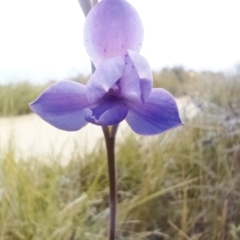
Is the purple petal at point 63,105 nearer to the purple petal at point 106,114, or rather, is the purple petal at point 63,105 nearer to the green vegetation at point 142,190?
the purple petal at point 106,114

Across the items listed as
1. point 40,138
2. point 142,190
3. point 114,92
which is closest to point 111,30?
point 114,92

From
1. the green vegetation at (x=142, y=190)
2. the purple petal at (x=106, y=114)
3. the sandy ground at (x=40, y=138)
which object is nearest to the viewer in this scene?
the purple petal at (x=106, y=114)

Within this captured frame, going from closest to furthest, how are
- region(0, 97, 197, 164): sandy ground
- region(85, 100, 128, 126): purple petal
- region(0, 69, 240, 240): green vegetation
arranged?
region(85, 100, 128, 126): purple petal < region(0, 69, 240, 240): green vegetation < region(0, 97, 197, 164): sandy ground

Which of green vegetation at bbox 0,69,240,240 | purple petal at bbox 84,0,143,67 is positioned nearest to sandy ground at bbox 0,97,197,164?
green vegetation at bbox 0,69,240,240

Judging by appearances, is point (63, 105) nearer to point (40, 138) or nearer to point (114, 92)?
point (114, 92)

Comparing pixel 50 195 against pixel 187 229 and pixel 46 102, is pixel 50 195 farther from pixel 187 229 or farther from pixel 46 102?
pixel 46 102

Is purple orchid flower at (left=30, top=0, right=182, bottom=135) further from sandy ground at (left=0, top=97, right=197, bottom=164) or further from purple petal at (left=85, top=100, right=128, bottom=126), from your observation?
sandy ground at (left=0, top=97, right=197, bottom=164)

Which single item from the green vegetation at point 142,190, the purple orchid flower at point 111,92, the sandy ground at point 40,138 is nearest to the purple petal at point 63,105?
the purple orchid flower at point 111,92
